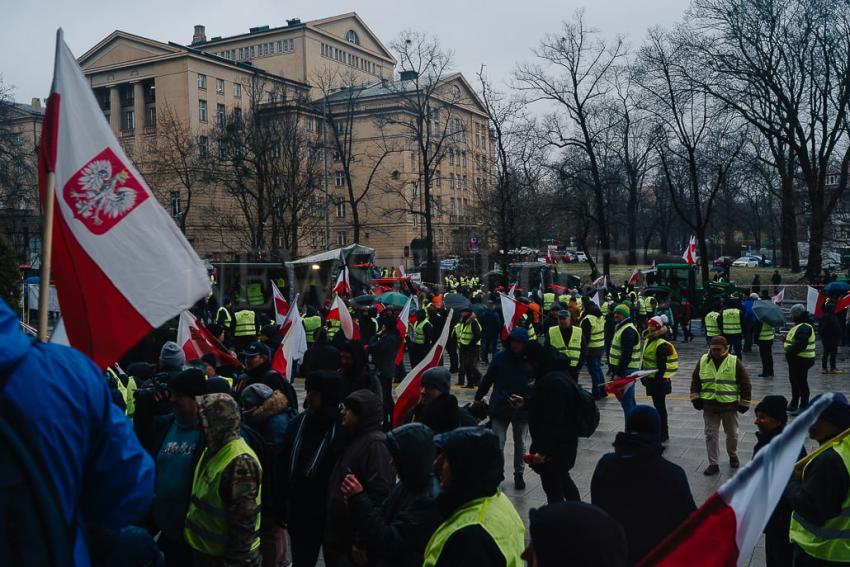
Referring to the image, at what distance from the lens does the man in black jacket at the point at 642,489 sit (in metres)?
→ 4.26

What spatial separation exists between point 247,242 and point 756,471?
144 ft

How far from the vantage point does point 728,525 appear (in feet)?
8.20

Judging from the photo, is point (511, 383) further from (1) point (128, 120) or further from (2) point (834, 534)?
(1) point (128, 120)

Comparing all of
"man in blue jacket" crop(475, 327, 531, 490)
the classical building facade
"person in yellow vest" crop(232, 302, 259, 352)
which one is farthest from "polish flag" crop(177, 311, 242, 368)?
the classical building facade

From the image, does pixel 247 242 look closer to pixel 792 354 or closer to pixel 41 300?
pixel 792 354

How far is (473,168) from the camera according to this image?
7788 centimetres

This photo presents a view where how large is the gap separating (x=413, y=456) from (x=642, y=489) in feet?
4.35

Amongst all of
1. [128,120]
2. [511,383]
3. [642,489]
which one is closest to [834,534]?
[642,489]

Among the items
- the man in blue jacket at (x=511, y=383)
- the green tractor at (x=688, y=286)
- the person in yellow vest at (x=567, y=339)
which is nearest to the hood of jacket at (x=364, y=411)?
the man in blue jacket at (x=511, y=383)

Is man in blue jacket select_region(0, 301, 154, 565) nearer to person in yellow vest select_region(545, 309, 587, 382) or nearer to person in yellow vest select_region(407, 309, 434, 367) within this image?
person in yellow vest select_region(545, 309, 587, 382)

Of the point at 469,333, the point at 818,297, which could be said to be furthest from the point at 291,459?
the point at 818,297

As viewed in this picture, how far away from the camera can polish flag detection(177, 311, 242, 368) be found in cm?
884

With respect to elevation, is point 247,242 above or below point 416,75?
below

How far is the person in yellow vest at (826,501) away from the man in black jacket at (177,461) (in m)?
3.40
